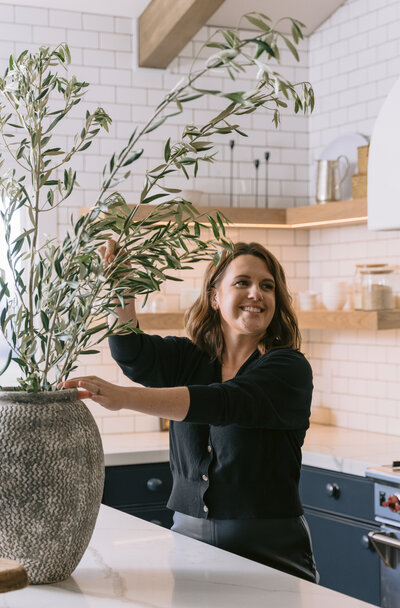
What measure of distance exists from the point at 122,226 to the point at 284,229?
3789 millimetres

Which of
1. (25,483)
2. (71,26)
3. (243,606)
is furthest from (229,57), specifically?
(71,26)

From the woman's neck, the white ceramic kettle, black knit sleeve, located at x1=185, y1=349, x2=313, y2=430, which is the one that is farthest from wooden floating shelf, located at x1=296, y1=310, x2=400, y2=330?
black knit sleeve, located at x1=185, y1=349, x2=313, y2=430

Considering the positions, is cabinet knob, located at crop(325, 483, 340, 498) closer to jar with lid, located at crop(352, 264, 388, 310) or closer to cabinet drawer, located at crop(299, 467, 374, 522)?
cabinet drawer, located at crop(299, 467, 374, 522)

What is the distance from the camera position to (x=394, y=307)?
15.4ft

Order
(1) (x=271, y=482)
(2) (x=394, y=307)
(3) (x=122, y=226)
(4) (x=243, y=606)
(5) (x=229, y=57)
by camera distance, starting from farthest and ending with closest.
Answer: (2) (x=394, y=307), (1) (x=271, y=482), (3) (x=122, y=226), (4) (x=243, y=606), (5) (x=229, y=57)

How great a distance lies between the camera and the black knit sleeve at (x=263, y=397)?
2.10m

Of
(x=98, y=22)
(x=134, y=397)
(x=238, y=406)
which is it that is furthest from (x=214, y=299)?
(x=98, y=22)

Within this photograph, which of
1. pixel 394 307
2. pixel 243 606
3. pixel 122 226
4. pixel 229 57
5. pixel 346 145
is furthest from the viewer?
pixel 346 145

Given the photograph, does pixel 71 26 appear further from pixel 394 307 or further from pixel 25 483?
pixel 25 483

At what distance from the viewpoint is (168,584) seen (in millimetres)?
1788

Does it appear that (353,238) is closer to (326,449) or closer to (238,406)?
(326,449)

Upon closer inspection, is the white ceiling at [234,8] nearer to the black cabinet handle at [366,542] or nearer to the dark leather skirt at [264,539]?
the black cabinet handle at [366,542]

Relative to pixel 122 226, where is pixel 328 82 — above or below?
above

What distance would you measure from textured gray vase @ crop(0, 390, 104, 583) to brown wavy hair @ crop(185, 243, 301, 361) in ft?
3.49
